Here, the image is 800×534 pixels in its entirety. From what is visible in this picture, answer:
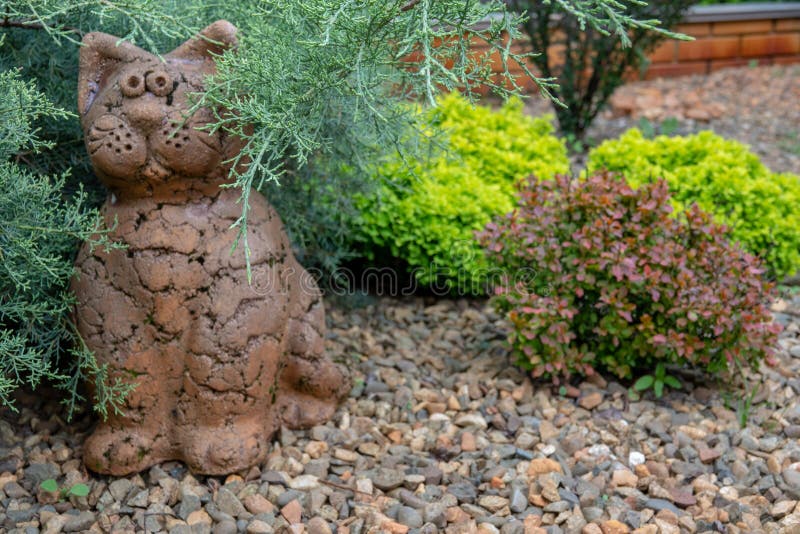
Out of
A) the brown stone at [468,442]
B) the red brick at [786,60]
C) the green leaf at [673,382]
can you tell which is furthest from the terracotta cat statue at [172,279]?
the red brick at [786,60]

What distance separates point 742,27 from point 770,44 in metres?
0.39

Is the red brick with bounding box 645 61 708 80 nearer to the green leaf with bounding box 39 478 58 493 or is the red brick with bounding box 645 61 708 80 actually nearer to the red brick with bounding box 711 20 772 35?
the red brick with bounding box 711 20 772 35

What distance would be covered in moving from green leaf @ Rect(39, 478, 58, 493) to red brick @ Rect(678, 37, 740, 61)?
7516mm

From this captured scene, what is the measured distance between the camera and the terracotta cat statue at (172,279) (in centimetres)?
274

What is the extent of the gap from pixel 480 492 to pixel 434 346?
1.14 m

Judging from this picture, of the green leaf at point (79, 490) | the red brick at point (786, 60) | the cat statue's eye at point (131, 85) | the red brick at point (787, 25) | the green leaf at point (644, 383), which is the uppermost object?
the red brick at point (787, 25)

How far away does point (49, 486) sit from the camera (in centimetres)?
290

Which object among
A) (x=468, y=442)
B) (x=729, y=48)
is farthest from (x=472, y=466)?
(x=729, y=48)

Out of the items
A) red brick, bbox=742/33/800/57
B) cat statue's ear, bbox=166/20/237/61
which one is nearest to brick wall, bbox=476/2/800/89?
red brick, bbox=742/33/800/57

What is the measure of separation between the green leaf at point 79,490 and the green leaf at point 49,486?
0.18 feet

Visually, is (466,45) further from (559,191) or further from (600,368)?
(600,368)

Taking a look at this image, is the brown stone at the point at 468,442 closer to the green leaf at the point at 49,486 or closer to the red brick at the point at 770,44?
the green leaf at the point at 49,486

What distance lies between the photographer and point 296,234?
13.1ft

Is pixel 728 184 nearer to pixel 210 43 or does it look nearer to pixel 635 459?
pixel 635 459
